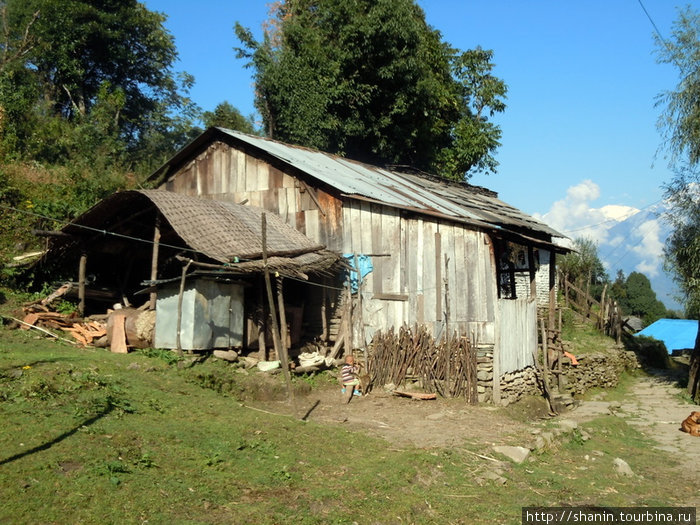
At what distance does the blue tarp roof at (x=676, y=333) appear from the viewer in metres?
31.3

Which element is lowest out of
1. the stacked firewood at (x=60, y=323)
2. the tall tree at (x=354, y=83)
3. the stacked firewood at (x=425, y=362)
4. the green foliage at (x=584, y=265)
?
the stacked firewood at (x=425, y=362)

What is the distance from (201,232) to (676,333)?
27.7 metres

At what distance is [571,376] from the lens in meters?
17.3

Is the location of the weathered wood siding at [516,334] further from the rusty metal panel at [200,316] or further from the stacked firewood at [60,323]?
the stacked firewood at [60,323]

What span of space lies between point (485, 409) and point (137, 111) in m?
25.1

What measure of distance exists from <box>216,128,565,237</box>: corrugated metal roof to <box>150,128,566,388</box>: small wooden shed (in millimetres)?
67

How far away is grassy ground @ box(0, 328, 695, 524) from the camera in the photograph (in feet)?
20.0

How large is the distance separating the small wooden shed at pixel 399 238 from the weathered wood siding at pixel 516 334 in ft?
0.07

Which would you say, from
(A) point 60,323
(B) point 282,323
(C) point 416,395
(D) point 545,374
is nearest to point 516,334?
(D) point 545,374

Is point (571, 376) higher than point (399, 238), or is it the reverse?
point (399, 238)

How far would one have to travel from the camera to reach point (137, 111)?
103ft

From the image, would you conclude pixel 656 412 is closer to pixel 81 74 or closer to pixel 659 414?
pixel 659 414

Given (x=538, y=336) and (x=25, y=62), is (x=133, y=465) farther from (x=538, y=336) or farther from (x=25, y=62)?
(x=25, y=62)

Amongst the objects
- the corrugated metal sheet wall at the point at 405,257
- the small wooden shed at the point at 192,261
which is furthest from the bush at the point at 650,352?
the small wooden shed at the point at 192,261
